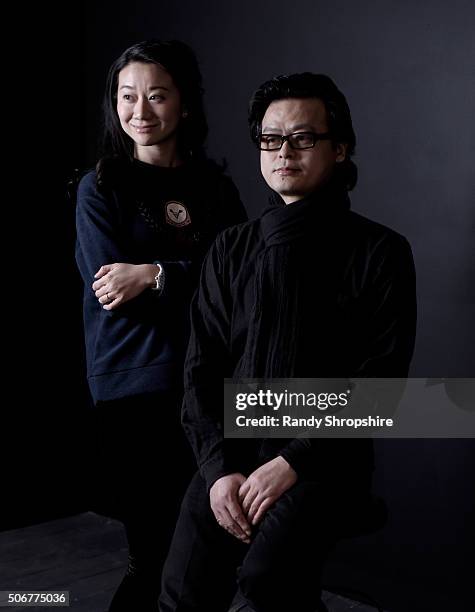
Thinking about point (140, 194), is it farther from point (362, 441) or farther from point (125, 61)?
point (362, 441)

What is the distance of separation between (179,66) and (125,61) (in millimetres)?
139

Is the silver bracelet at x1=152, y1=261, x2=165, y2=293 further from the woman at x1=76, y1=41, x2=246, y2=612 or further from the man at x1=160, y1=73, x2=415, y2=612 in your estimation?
the man at x1=160, y1=73, x2=415, y2=612

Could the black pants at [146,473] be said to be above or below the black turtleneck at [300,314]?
below

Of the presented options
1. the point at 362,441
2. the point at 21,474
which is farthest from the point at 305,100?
the point at 21,474

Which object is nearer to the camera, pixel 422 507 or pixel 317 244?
pixel 317 244

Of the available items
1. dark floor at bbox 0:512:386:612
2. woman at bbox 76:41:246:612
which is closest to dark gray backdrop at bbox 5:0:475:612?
dark floor at bbox 0:512:386:612

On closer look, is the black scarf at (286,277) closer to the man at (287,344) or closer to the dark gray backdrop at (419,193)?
the man at (287,344)

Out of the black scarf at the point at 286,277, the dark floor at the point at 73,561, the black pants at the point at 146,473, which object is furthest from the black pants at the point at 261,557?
the dark floor at the point at 73,561

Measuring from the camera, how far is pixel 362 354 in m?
1.64

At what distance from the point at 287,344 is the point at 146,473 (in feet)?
2.20

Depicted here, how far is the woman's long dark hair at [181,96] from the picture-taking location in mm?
2000

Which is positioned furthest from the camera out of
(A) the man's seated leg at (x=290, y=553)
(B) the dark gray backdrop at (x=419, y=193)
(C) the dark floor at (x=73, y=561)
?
(C) the dark floor at (x=73, y=561)

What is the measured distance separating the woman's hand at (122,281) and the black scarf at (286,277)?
1.16 ft

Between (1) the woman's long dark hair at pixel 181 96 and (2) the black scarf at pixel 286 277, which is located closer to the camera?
(2) the black scarf at pixel 286 277
